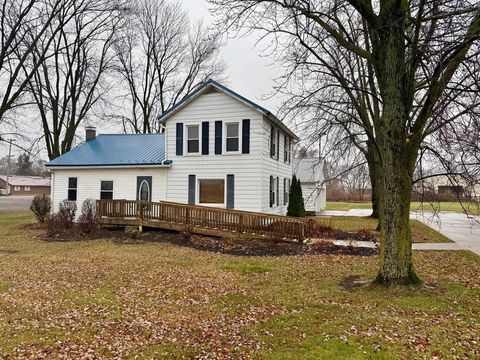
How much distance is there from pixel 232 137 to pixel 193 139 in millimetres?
2066

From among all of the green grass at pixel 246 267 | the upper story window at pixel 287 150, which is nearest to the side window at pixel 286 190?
the upper story window at pixel 287 150

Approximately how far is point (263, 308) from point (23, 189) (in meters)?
89.1

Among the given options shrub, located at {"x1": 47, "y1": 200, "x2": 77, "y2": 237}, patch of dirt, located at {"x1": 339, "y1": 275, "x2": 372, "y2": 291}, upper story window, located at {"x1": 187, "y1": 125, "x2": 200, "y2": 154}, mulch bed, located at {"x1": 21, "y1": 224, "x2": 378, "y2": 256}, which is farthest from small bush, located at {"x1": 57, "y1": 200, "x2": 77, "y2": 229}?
patch of dirt, located at {"x1": 339, "y1": 275, "x2": 372, "y2": 291}

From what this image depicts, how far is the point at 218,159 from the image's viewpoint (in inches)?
680

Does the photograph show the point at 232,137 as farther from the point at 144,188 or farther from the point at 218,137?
the point at 144,188

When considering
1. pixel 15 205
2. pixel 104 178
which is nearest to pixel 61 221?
pixel 104 178

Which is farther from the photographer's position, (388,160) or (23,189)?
(23,189)

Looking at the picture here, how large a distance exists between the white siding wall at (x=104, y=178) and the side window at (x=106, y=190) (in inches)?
7.6

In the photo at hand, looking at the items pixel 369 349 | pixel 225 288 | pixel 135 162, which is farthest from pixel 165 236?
pixel 369 349

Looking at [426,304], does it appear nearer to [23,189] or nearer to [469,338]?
[469,338]

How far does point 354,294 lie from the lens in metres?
7.42

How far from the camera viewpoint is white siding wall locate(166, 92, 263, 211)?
1664 centimetres

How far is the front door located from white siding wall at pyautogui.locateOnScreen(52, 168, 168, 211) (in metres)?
0.18

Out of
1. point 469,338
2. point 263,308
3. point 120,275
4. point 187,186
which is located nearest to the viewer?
point 469,338
